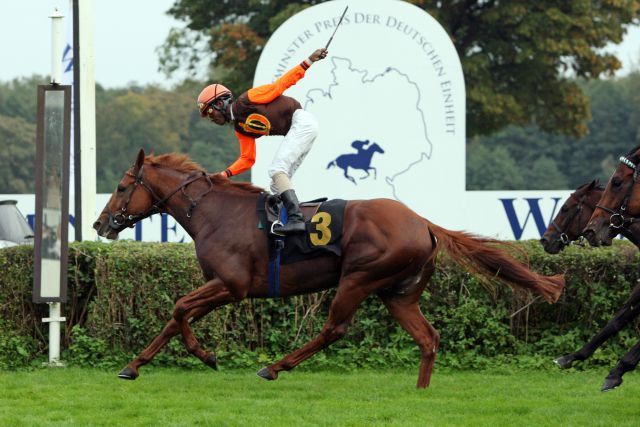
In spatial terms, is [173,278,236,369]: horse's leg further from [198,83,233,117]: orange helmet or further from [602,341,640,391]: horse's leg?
[602,341,640,391]: horse's leg

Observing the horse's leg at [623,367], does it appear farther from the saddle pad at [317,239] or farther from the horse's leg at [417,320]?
the saddle pad at [317,239]

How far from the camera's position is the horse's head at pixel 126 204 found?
7496mm

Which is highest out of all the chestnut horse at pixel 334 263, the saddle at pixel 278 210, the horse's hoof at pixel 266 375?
the saddle at pixel 278 210

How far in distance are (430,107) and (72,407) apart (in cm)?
558

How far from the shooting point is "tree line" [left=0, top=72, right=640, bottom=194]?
4669cm

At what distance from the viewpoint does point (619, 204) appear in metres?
6.75

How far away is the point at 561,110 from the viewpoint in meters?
24.6

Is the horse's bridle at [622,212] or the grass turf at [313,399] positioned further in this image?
the horse's bridle at [622,212]

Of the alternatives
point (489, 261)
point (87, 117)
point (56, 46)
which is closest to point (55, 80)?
point (56, 46)

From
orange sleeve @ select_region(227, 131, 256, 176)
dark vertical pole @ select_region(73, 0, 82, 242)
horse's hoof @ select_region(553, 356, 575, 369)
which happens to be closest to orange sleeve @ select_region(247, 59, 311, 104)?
orange sleeve @ select_region(227, 131, 256, 176)

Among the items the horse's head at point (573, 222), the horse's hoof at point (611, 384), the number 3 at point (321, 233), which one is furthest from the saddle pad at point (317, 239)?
the horse's head at point (573, 222)

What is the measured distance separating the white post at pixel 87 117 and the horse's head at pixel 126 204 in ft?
7.14

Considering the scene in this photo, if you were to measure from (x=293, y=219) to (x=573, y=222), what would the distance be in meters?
2.41

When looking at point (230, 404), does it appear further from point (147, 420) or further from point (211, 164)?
point (211, 164)
